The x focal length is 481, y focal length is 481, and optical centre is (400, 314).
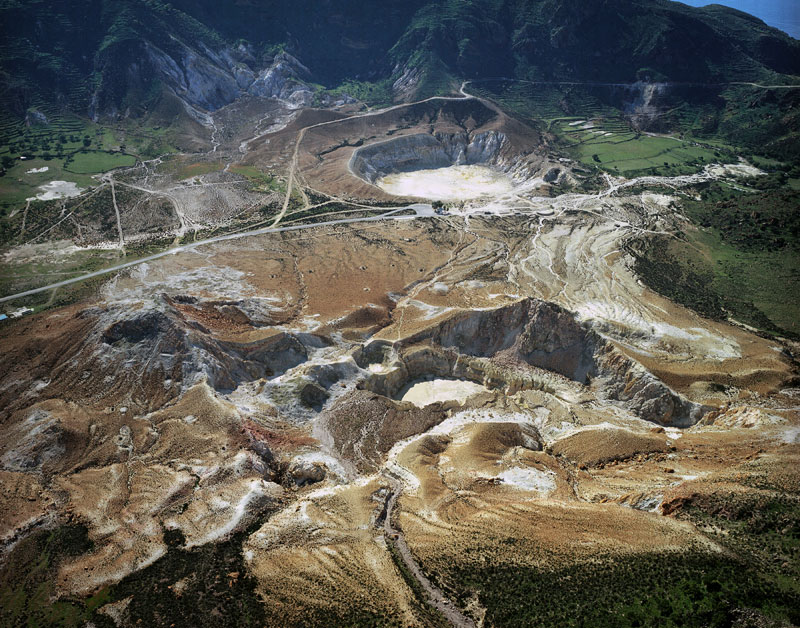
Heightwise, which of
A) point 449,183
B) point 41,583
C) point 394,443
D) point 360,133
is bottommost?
point 41,583

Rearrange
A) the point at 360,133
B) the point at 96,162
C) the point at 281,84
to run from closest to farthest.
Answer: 1. the point at 96,162
2. the point at 360,133
3. the point at 281,84

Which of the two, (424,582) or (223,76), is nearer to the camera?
(424,582)

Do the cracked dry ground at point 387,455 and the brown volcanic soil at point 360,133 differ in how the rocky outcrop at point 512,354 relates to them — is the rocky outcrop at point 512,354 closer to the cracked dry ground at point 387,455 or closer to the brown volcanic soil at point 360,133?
the cracked dry ground at point 387,455

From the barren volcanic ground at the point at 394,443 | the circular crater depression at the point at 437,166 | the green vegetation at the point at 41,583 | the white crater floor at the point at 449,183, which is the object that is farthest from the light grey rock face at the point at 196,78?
the green vegetation at the point at 41,583

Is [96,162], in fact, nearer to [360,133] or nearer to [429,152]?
[360,133]

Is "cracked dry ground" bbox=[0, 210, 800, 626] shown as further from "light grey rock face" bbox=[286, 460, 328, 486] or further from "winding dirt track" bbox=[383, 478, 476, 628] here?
"winding dirt track" bbox=[383, 478, 476, 628]

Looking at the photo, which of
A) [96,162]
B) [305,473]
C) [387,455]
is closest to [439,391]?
[387,455]

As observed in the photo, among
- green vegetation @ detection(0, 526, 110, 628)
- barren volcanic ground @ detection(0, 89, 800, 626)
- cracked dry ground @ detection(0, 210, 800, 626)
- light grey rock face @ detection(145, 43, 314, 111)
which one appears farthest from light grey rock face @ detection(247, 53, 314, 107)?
green vegetation @ detection(0, 526, 110, 628)
